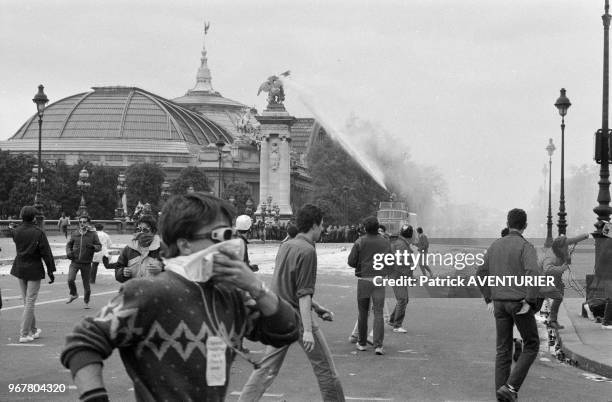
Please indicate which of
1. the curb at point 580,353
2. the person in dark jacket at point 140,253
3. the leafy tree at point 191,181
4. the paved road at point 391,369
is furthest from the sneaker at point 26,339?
the leafy tree at point 191,181

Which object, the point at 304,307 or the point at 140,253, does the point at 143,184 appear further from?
the point at 304,307

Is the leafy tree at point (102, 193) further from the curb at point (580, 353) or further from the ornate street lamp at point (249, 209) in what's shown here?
the curb at point (580, 353)

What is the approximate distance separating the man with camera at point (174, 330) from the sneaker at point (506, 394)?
5552 mm

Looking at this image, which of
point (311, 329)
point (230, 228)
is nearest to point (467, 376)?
point (311, 329)

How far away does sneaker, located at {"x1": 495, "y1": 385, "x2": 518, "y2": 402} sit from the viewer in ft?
27.7

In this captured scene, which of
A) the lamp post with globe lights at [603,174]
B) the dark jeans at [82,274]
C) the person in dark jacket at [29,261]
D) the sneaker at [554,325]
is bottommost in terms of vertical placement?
the sneaker at [554,325]

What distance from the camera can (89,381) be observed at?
3.15m

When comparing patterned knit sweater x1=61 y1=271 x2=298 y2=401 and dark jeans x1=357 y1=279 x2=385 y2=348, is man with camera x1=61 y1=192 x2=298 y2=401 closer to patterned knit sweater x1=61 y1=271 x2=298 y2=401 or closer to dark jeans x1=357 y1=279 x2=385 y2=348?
patterned knit sweater x1=61 y1=271 x2=298 y2=401

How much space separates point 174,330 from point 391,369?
7.75 metres

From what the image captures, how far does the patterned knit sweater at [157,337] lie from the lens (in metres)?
3.23

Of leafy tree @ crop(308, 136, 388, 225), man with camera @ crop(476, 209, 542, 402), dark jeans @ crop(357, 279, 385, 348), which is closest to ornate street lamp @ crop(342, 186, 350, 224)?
leafy tree @ crop(308, 136, 388, 225)

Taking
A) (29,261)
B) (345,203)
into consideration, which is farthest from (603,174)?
(345,203)

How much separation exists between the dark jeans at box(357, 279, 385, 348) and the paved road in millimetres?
255

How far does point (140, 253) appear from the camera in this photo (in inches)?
424
